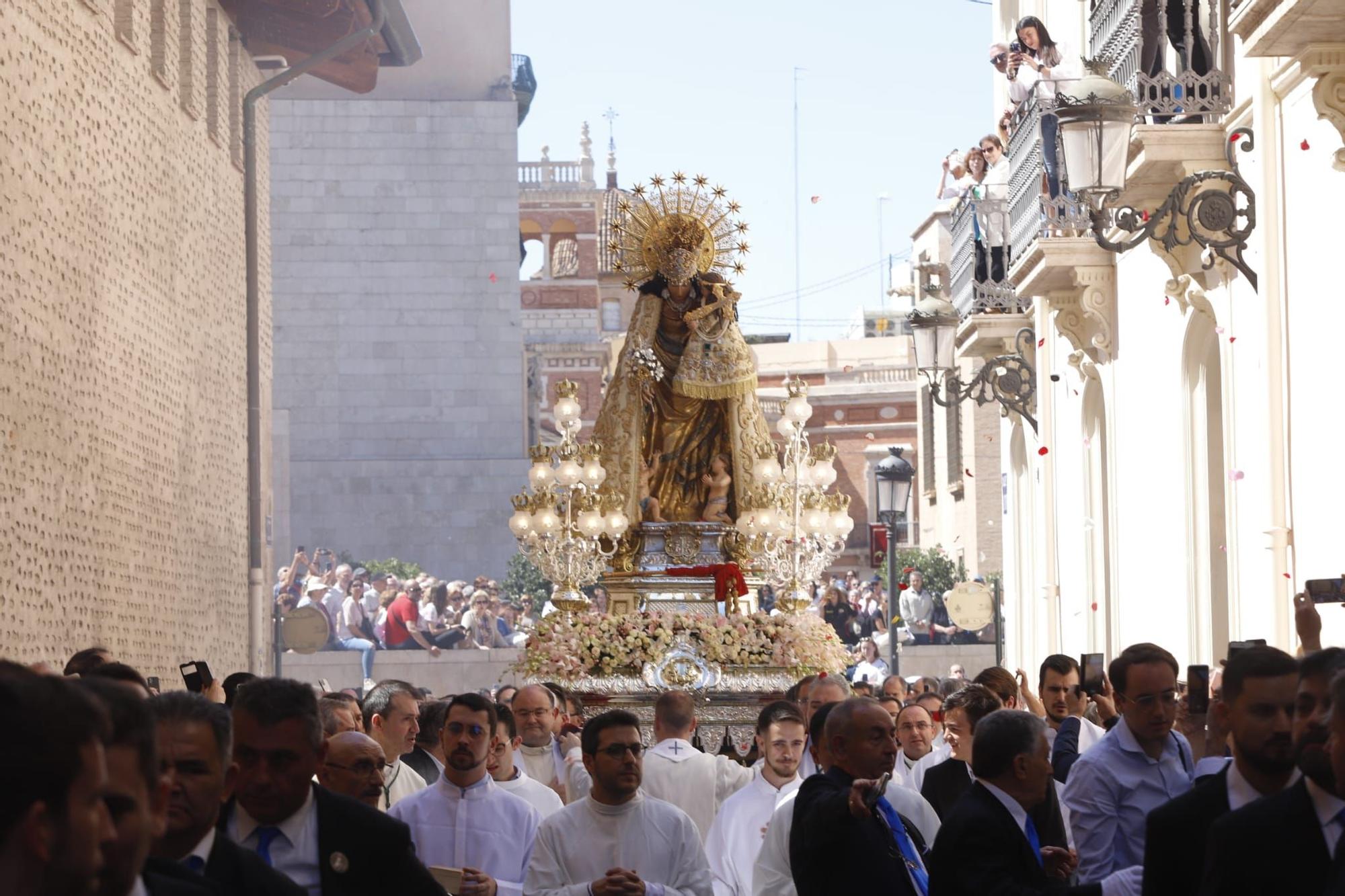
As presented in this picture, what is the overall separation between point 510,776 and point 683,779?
143 centimetres

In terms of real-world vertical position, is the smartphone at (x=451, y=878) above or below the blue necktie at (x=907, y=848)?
below

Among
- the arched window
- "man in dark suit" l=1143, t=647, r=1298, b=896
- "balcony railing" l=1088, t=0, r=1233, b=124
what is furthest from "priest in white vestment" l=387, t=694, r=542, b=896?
the arched window

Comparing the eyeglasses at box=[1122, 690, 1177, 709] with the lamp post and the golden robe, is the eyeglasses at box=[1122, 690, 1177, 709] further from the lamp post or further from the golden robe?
the lamp post

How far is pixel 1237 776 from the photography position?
5207mm

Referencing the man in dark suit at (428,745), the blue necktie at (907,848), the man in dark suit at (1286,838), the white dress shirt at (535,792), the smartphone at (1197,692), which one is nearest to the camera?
the man in dark suit at (1286,838)

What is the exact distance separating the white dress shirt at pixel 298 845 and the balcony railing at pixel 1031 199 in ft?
33.0

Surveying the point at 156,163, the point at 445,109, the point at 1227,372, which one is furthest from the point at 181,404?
the point at 445,109

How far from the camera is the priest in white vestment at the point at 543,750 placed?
9531 millimetres

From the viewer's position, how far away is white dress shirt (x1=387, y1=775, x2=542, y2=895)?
702 centimetres

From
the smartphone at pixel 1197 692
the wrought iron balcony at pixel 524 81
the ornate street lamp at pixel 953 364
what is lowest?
the smartphone at pixel 1197 692

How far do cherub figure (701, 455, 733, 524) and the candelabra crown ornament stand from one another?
2.54 feet

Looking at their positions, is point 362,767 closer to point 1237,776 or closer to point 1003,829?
point 1003,829

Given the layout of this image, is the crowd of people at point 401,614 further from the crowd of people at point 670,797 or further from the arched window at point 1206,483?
the crowd of people at point 670,797

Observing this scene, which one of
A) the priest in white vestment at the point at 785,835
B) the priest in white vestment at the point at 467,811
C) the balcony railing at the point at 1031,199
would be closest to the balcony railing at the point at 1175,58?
the balcony railing at the point at 1031,199
